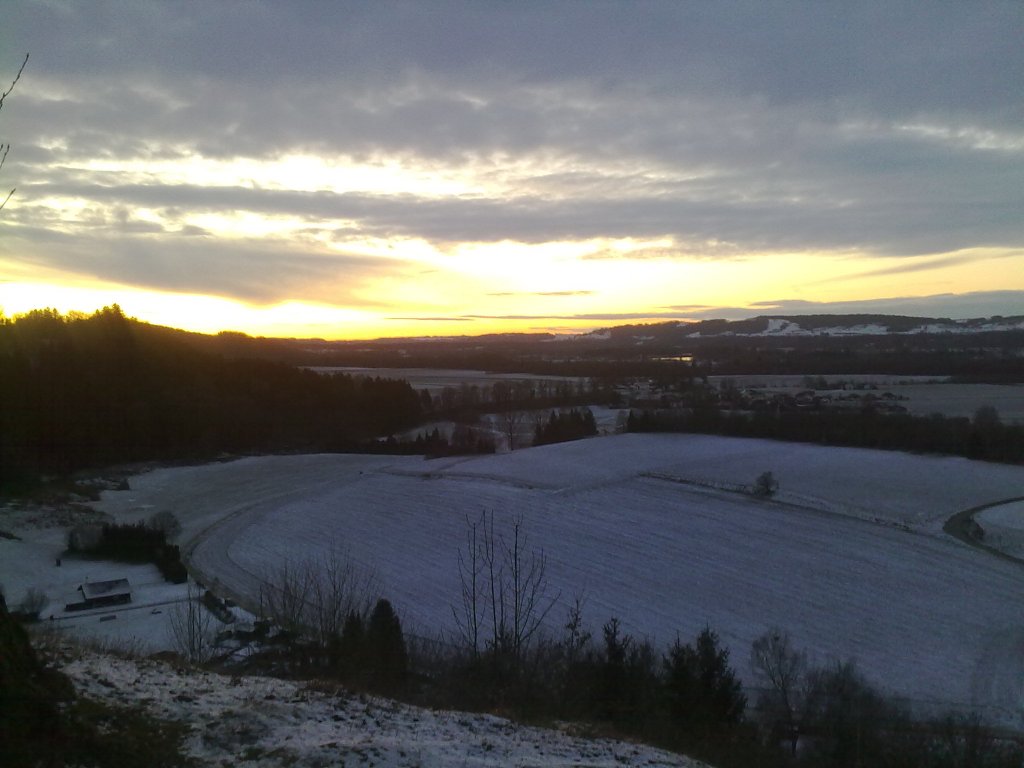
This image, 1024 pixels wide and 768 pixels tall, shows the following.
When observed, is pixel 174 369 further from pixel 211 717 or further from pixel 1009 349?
pixel 1009 349

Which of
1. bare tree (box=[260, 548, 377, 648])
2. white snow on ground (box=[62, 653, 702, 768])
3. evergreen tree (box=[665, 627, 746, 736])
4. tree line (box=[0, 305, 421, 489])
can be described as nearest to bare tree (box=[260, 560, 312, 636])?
bare tree (box=[260, 548, 377, 648])

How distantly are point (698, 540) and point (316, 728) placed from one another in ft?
59.2

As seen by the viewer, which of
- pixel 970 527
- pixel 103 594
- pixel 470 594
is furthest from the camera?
pixel 970 527

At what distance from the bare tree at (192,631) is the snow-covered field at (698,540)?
2.63m

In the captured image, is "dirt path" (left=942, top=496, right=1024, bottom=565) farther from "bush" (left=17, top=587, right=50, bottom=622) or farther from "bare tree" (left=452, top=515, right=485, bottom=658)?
"bush" (left=17, top=587, right=50, bottom=622)

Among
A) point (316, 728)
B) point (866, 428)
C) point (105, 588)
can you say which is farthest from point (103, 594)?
point (866, 428)

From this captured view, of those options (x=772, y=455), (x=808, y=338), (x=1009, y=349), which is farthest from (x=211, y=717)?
(x=808, y=338)

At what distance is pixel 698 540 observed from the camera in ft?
69.6

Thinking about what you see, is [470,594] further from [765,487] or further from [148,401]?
[148,401]

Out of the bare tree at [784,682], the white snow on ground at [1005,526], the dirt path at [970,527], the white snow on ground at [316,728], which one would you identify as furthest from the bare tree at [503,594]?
the white snow on ground at [1005,526]

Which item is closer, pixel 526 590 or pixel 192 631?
pixel 192 631

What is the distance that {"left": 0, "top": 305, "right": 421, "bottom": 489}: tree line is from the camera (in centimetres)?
3353

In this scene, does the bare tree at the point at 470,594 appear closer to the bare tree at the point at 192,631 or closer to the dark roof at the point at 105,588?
the bare tree at the point at 192,631

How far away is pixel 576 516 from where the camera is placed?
24.2 metres
